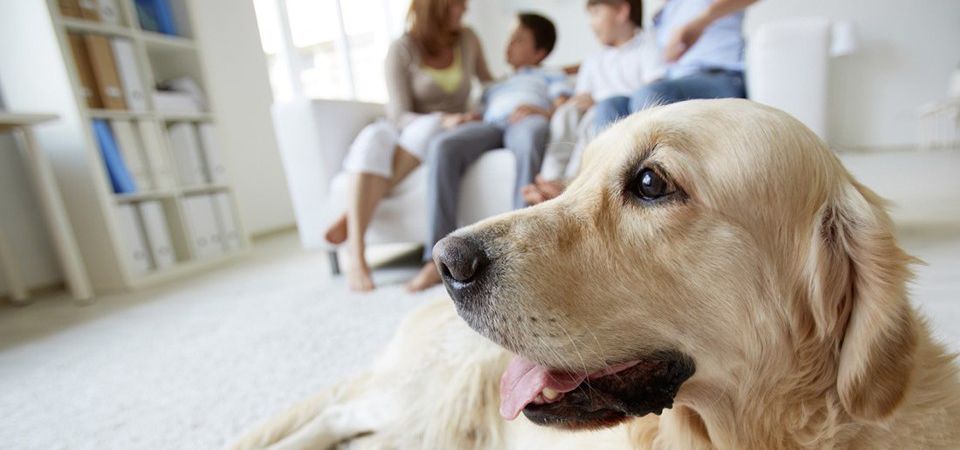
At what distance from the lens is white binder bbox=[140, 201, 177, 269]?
2.97 m

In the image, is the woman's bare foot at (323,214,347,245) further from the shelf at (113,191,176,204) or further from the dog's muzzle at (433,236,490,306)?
the dog's muzzle at (433,236,490,306)

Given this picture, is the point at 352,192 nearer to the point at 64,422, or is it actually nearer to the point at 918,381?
the point at 64,422

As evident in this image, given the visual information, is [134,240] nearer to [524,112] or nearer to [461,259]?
[524,112]

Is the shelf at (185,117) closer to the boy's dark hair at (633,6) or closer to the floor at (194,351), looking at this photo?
the floor at (194,351)

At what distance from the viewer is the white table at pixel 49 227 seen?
2432 mm

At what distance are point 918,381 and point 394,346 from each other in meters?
0.96

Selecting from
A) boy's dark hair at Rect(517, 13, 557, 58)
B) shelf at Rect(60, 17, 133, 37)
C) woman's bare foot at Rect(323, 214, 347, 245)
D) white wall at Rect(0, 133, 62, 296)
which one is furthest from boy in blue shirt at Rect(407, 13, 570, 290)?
white wall at Rect(0, 133, 62, 296)

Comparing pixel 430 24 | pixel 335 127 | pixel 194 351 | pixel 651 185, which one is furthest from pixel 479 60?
pixel 651 185

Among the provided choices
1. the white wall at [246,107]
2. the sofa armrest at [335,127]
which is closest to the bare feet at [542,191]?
the sofa armrest at [335,127]

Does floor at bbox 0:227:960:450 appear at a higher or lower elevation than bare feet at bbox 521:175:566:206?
lower

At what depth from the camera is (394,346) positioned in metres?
1.17

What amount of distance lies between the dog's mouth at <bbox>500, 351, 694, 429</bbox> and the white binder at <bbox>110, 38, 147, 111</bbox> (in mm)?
3364

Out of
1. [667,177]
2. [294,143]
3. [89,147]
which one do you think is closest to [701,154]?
→ [667,177]

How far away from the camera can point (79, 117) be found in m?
2.61
